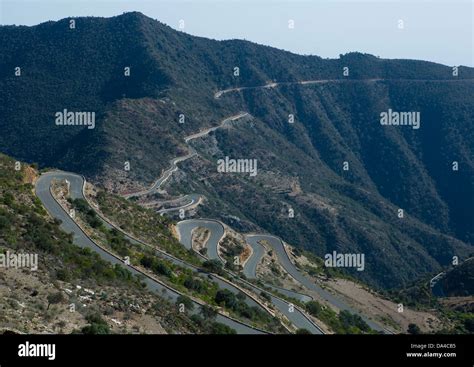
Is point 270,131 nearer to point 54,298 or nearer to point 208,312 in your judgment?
point 208,312

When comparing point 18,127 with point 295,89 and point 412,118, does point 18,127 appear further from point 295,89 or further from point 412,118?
point 412,118

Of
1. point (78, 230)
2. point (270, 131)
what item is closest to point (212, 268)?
point (78, 230)

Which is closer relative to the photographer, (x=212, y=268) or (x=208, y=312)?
(x=208, y=312)

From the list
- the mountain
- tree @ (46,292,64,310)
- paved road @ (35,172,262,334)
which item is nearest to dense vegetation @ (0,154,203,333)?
tree @ (46,292,64,310)

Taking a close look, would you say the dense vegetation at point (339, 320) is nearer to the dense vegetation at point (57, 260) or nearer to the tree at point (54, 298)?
the dense vegetation at point (57, 260)

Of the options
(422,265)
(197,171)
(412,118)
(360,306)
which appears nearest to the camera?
(360,306)

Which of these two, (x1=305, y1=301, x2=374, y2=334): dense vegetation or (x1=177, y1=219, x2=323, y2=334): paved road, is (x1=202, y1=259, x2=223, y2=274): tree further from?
(x1=305, y1=301, x2=374, y2=334): dense vegetation

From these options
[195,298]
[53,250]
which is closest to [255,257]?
[195,298]
